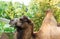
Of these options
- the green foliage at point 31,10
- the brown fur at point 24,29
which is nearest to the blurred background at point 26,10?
the green foliage at point 31,10

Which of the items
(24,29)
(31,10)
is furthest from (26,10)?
(24,29)

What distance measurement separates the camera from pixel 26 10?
2424 millimetres

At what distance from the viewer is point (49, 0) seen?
7.13 ft

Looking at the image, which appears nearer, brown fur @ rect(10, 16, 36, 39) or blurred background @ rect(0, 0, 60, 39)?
brown fur @ rect(10, 16, 36, 39)

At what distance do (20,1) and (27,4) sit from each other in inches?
5.1

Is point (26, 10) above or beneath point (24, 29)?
beneath

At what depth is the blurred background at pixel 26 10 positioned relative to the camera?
6.84 ft

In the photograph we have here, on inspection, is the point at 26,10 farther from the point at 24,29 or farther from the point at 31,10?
the point at 24,29

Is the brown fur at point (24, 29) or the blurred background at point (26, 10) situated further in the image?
the blurred background at point (26, 10)

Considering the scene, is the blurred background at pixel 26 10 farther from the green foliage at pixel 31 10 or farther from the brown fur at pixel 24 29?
the brown fur at pixel 24 29

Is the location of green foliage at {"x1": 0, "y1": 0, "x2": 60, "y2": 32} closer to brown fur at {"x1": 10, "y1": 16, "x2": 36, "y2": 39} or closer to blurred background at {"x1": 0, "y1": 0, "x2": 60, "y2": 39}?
blurred background at {"x1": 0, "y1": 0, "x2": 60, "y2": 39}

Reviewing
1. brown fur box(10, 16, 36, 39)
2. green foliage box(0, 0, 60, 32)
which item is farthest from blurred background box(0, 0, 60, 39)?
brown fur box(10, 16, 36, 39)

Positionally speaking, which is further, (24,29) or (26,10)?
(26,10)

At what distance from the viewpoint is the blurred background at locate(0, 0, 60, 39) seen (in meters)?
2.09
